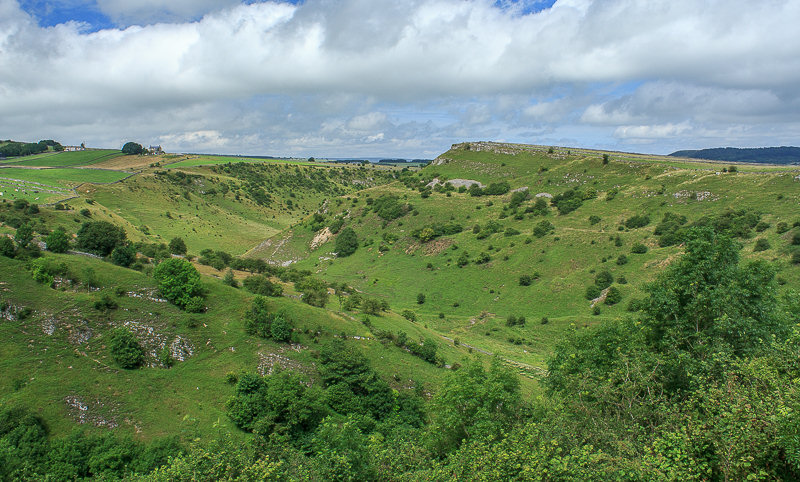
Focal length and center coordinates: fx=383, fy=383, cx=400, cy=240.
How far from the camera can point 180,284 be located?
33.8 meters

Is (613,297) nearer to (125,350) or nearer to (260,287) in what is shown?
(260,287)

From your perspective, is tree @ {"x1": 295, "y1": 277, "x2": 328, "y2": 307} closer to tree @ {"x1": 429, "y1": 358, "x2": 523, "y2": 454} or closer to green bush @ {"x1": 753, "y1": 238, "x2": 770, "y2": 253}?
tree @ {"x1": 429, "y1": 358, "x2": 523, "y2": 454}

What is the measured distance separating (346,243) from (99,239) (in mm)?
56949

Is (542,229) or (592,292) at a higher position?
(542,229)

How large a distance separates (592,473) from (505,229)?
248 feet

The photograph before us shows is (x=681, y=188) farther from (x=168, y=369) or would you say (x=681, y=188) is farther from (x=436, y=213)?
(x=168, y=369)

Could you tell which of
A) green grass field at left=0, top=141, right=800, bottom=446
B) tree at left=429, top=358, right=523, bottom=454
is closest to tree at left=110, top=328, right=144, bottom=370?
green grass field at left=0, top=141, right=800, bottom=446

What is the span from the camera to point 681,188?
77500 mm

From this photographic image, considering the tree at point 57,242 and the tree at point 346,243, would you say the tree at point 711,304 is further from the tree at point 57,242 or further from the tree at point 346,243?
the tree at point 346,243

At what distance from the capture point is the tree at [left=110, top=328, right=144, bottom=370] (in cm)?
2672

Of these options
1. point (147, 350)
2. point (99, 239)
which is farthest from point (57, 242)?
point (147, 350)

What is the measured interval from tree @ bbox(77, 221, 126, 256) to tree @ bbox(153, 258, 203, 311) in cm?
1324

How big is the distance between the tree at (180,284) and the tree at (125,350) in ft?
18.3

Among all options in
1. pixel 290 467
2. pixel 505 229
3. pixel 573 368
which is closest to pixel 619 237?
pixel 505 229
